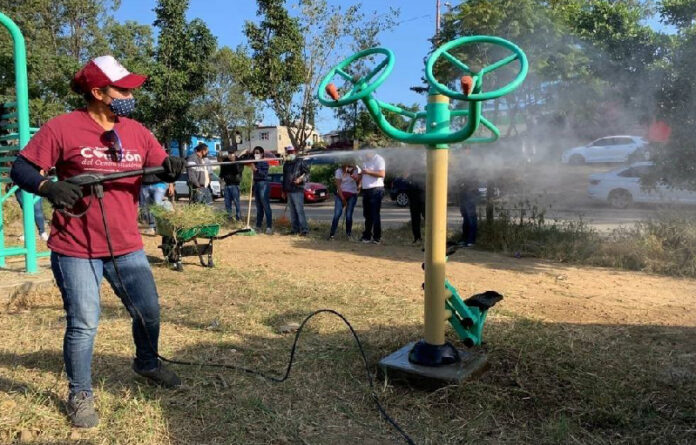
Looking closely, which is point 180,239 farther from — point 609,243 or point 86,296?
point 609,243

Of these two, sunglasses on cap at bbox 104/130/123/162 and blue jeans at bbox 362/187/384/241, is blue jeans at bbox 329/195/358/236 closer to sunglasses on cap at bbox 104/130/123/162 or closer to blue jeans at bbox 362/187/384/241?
blue jeans at bbox 362/187/384/241

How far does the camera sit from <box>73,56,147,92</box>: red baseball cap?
10.0 feet

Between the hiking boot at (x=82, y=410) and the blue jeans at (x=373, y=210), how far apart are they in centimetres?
704

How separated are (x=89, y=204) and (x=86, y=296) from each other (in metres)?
0.50

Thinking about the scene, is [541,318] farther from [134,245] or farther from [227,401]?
[134,245]

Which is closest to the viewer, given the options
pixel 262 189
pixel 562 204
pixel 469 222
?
pixel 469 222

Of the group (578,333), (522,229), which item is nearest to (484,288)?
(578,333)

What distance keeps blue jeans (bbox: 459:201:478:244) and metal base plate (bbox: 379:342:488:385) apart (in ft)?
17.5

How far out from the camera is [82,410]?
3.07m

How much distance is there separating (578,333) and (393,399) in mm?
1904

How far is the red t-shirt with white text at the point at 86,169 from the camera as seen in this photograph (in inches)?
117

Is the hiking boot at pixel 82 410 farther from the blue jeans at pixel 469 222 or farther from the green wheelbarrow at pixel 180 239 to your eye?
the blue jeans at pixel 469 222

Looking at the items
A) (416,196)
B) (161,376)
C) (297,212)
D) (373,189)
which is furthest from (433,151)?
(297,212)

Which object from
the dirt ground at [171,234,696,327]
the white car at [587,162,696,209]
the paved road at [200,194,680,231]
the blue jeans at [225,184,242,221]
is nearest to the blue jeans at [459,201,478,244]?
the dirt ground at [171,234,696,327]
